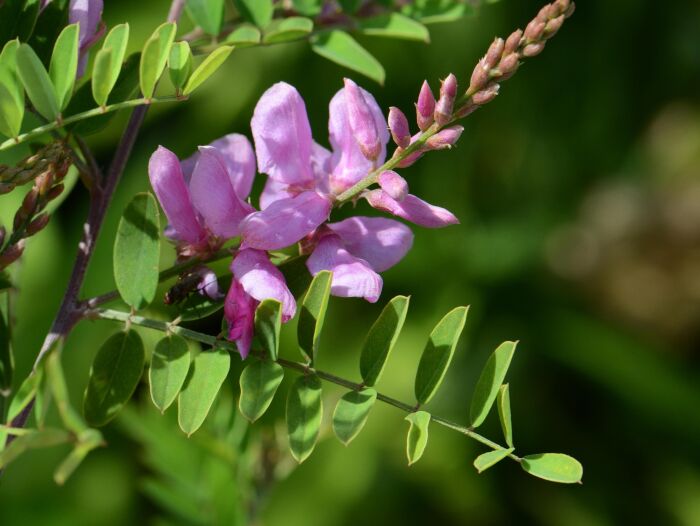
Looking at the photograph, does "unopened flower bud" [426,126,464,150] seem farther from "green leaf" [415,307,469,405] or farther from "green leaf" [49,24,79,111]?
"green leaf" [49,24,79,111]

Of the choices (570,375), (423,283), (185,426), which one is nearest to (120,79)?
(185,426)

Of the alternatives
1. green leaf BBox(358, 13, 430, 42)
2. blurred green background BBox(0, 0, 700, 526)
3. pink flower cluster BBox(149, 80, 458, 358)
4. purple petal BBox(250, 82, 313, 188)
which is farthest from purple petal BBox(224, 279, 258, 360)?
blurred green background BBox(0, 0, 700, 526)

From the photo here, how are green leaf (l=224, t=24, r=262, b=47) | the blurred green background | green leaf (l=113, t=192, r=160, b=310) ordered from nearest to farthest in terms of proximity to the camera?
green leaf (l=113, t=192, r=160, b=310) → green leaf (l=224, t=24, r=262, b=47) → the blurred green background

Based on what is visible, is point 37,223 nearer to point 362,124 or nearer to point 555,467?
point 362,124

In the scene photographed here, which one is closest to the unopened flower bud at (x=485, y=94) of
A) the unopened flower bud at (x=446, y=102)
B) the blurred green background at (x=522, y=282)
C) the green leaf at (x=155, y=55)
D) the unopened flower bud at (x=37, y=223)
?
the unopened flower bud at (x=446, y=102)

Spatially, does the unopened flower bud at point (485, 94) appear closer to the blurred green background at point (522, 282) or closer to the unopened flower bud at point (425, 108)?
the unopened flower bud at point (425, 108)

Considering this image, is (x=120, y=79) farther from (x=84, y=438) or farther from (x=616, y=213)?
(x=616, y=213)

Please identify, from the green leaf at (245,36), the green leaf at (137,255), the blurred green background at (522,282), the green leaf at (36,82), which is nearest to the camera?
the green leaf at (36,82)
